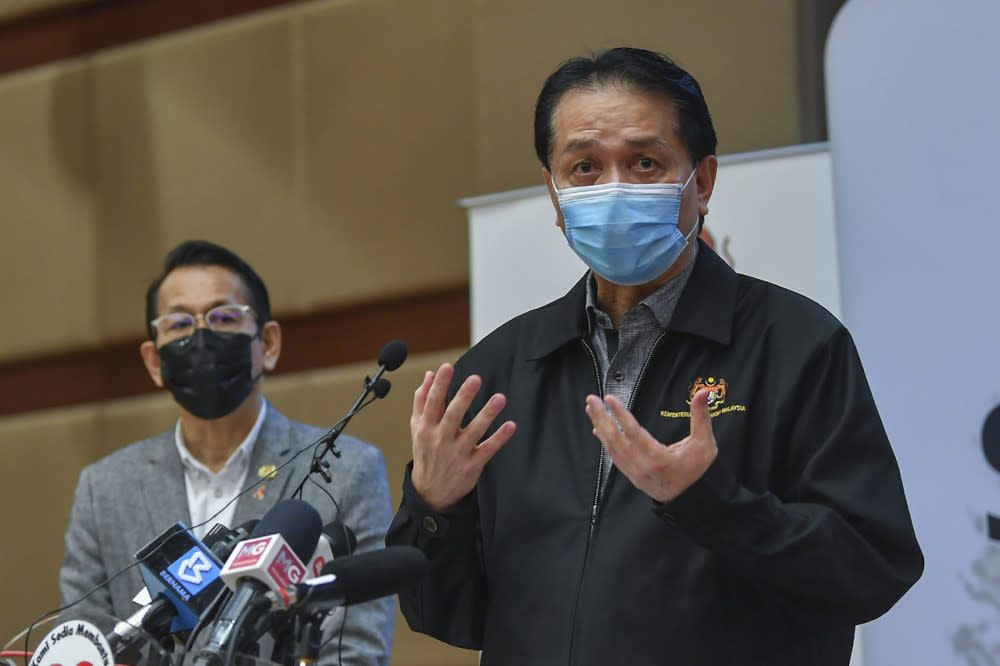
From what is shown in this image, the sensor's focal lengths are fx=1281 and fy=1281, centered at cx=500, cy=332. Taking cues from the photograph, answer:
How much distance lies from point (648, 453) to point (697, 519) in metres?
0.10

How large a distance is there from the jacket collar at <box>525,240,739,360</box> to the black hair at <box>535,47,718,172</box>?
0.16 metres

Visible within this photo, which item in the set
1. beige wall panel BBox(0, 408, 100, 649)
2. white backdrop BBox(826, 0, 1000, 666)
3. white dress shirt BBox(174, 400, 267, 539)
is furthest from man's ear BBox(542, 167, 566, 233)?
beige wall panel BBox(0, 408, 100, 649)

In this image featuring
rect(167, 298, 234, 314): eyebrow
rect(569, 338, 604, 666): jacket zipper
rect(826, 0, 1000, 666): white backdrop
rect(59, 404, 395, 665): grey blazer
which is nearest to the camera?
rect(569, 338, 604, 666): jacket zipper

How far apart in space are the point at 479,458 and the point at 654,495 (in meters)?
0.26

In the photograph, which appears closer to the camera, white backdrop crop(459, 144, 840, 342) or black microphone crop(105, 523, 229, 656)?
black microphone crop(105, 523, 229, 656)

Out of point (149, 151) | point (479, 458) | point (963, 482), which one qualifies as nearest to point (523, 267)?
point (963, 482)

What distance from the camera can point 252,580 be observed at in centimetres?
132

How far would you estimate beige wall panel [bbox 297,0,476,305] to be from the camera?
3.89 metres

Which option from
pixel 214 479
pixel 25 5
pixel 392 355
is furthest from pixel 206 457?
pixel 25 5

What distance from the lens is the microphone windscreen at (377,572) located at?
1.35 m

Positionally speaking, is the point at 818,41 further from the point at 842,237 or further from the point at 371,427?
the point at 371,427

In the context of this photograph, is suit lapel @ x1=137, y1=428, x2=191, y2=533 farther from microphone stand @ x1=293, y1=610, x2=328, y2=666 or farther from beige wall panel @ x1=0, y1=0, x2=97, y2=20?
beige wall panel @ x1=0, y1=0, x2=97, y2=20

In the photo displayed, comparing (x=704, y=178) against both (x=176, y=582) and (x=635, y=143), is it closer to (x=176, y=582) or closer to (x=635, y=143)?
(x=635, y=143)

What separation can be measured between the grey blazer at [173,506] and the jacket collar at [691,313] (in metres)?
0.95
